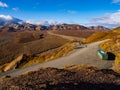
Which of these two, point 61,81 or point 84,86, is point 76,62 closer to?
point 61,81

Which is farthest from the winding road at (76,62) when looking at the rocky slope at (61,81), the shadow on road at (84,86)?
the shadow on road at (84,86)

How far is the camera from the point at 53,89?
67.5ft

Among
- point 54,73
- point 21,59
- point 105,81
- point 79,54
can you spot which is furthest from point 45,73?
point 21,59

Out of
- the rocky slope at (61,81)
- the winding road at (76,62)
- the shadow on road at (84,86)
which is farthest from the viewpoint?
the winding road at (76,62)

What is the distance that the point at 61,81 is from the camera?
23.9m

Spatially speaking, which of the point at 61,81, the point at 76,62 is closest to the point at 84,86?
the point at 61,81

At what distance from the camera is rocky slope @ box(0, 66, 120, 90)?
21.7m

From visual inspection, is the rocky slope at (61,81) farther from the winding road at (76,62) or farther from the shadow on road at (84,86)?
the winding road at (76,62)

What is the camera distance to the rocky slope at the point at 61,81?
21.7 meters

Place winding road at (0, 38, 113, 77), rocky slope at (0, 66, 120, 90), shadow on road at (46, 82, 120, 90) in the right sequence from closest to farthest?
1. shadow on road at (46, 82, 120, 90)
2. rocky slope at (0, 66, 120, 90)
3. winding road at (0, 38, 113, 77)

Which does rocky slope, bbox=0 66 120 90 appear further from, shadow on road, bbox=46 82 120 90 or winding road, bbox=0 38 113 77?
winding road, bbox=0 38 113 77

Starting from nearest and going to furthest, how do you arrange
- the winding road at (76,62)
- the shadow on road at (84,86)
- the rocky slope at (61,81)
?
the shadow on road at (84,86), the rocky slope at (61,81), the winding road at (76,62)

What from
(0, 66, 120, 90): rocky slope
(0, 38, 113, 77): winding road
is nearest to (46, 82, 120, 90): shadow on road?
(0, 66, 120, 90): rocky slope

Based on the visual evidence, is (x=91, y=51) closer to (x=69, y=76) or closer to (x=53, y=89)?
(x=69, y=76)
